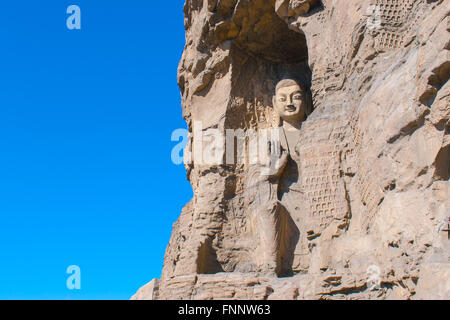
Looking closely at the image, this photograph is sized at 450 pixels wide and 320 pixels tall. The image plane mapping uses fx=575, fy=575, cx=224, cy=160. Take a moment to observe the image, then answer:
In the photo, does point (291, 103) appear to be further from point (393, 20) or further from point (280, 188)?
point (393, 20)

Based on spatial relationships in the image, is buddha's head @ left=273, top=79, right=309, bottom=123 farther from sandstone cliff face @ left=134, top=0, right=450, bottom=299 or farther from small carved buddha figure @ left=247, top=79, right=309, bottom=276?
sandstone cliff face @ left=134, top=0, right=450, bottom=299

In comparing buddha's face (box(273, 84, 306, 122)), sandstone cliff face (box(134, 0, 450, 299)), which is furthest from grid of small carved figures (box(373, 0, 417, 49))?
buddha's face (box(273, 84, 306, 122))

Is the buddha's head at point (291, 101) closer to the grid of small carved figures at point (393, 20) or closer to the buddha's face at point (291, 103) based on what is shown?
the buddha's face at point (291, 103)

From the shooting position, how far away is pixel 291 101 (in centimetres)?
942

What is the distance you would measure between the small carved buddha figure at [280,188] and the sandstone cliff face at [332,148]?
74mm

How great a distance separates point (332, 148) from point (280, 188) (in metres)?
1.55

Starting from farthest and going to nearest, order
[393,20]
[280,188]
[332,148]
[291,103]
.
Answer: [291,103] < [280,188] < [332,148] < [393,20]

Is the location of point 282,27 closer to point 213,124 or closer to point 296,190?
point 213,124

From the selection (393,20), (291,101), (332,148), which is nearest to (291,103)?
(291,101)

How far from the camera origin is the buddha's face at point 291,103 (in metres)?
9.39

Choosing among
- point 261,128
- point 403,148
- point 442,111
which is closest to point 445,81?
point 442,111

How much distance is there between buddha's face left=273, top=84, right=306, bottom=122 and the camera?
9.39m

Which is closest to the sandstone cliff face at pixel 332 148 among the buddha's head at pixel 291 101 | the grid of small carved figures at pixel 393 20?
the grid of small carved figures at pixel 393 20

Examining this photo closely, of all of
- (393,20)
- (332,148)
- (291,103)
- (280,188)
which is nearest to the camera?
(393,20)
